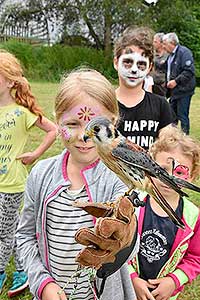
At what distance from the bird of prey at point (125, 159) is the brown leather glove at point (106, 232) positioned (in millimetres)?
94

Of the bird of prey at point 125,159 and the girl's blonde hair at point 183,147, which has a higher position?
the bird of prey at point 125,159

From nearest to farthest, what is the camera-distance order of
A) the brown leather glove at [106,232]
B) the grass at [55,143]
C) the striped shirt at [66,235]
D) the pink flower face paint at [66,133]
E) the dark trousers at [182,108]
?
the brown leather glove at [106,232]
the pink flower face paint at [66,133]
the striped shirt at [66,235]
the grass at [55,143]
the dark trousers at [182,108]

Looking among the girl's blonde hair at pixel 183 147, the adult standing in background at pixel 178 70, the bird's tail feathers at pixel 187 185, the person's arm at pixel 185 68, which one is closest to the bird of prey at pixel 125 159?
the bird's tail feathers at pixel 187 185

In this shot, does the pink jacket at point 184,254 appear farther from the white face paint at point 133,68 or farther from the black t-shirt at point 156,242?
the white face paint at point 133,68

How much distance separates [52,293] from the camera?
75.6 inches

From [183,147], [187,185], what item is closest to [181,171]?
[183,147]

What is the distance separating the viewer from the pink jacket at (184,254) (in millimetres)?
2326

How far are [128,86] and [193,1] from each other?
67.0ft

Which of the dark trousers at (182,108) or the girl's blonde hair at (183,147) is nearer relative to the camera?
the girl's blonde hair at (183,147)

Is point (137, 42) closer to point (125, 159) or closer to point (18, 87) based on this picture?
point (18, 87)

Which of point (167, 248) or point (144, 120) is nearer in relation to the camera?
point (167, 248)

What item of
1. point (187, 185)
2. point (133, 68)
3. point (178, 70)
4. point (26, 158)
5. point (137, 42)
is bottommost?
point (178, 70)

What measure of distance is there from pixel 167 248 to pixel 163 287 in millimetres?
160

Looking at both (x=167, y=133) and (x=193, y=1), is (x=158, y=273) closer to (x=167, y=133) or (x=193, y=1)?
(x=167, y=133)
